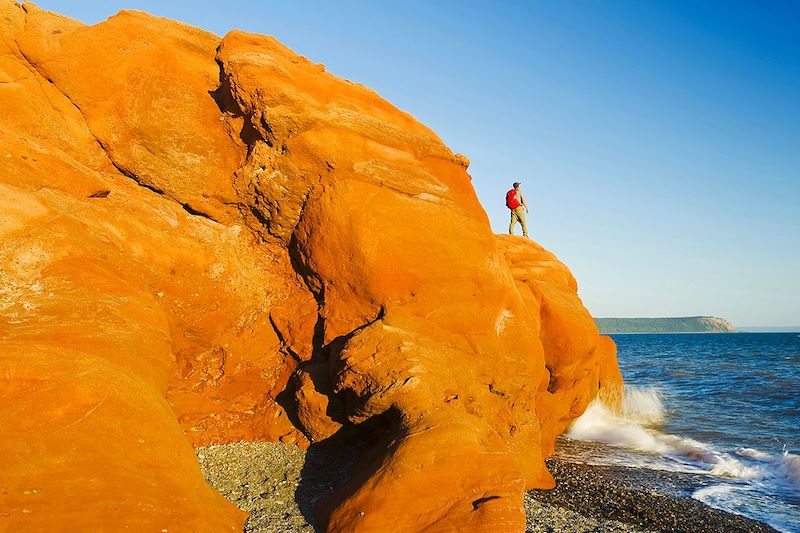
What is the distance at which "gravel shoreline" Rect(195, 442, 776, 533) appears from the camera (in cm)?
888

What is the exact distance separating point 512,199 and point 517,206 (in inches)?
13.6

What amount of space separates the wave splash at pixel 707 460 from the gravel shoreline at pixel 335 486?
1.13 meters

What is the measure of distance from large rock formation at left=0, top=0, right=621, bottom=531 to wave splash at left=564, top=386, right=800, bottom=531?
489 centimetres

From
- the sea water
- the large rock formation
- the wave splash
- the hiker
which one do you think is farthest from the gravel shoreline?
the hiker

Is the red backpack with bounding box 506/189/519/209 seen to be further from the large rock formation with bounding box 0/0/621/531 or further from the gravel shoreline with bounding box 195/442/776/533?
the gravel shoreline with bounding box 195/442/776/533

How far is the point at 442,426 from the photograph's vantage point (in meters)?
8.80

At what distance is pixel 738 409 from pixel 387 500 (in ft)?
82.0

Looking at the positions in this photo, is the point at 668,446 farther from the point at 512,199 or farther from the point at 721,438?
the point at 512,199

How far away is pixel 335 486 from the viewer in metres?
9.64

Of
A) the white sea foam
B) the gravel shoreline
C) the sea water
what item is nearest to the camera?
the gravel shoreline

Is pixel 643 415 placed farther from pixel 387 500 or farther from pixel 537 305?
pixel 387 500

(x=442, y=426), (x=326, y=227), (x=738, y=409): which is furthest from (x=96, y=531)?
(x=738, y=409)

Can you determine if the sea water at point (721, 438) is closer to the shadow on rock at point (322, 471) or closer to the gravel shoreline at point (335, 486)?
the gravel shoreline at point (335, 486)

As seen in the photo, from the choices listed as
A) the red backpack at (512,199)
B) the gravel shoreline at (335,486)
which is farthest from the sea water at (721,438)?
the red backpack at (512,199)
